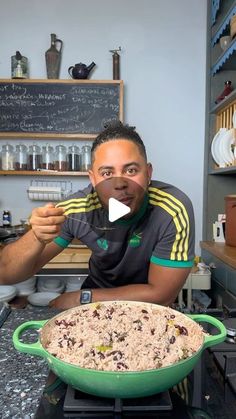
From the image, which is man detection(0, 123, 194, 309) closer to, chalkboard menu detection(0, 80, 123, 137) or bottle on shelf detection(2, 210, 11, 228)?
chalkboard menu detection(0, 80, 123, 137)

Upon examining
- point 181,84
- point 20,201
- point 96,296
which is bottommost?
point 96,296

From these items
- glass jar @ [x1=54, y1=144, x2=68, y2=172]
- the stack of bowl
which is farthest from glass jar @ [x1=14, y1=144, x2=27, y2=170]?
the stack of bowl

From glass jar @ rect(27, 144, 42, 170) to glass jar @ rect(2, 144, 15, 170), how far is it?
0.13 m

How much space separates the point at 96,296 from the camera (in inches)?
43.4

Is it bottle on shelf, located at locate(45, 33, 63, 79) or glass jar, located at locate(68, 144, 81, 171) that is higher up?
bottle on shelf, located at locate(45, 33, 63, 79)

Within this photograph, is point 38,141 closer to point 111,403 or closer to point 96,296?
point 96,296

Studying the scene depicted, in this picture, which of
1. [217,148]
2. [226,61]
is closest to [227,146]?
[217,148]

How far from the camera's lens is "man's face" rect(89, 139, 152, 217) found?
102cm

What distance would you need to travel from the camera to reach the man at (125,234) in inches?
41.3

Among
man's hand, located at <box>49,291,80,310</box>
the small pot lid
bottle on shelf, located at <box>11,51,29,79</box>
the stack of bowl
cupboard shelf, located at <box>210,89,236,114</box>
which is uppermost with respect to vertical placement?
bottle on shelf, located at <box>11,51,29,79</box>

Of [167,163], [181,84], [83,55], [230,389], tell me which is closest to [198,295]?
[167,163]

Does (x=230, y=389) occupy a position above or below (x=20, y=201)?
below

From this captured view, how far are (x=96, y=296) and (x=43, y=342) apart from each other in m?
0.54

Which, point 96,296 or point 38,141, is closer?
point 96,296
